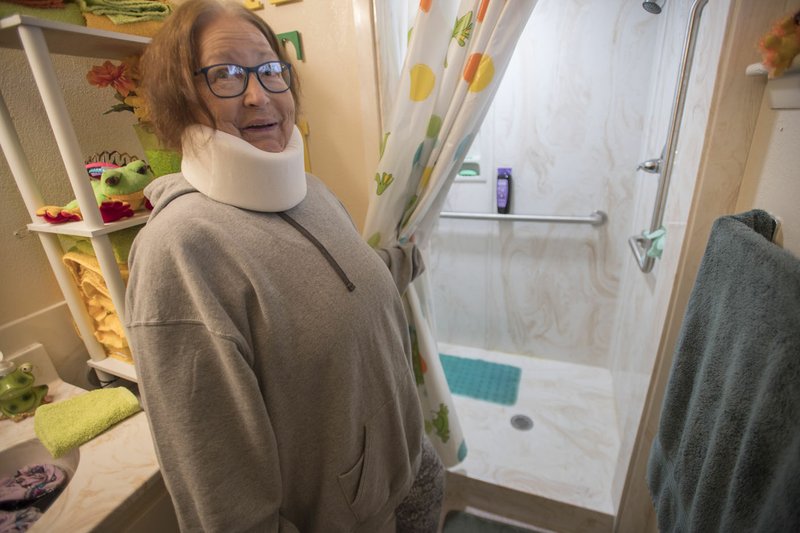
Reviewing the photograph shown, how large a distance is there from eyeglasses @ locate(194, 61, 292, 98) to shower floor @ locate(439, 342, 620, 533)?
132 cm

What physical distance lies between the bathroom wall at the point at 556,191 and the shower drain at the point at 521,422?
1.47 ft

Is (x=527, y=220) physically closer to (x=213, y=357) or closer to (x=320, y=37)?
(x=320, y=37)

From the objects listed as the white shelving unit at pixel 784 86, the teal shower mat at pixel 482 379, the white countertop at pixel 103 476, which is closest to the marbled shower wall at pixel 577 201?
the teal shower mat at pixel 482 379

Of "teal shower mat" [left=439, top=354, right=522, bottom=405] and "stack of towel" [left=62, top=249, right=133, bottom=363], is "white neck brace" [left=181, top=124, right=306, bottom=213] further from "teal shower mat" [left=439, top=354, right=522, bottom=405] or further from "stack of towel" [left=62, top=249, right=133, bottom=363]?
"teal shower mat" [left=439, top=354, right=522, bottom=405]

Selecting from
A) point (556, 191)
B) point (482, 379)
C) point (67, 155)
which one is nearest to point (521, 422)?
point (482, 379)

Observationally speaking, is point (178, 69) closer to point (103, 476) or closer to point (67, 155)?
point (67, 155)

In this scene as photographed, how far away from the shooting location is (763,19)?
604 mm

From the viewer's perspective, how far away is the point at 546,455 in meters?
1.43

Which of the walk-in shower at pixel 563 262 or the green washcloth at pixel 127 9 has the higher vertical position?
the green washcloth at pixel 127 9

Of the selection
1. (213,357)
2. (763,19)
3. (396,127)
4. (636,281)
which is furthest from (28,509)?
(636,281)

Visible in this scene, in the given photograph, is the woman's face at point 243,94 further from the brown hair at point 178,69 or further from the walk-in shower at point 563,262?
the walk-in shower at point 563,262

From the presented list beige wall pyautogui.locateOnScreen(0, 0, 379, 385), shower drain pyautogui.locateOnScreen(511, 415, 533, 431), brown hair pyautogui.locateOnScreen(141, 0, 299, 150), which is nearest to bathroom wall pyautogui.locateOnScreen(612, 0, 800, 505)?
shower drain pyautogui.locateOnScreen(511, 415, 533, 431)

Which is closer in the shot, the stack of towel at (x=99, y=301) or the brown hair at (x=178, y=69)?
the brown hair at (x=178, y=69)

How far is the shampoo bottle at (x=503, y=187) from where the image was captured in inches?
Result: 66.2
